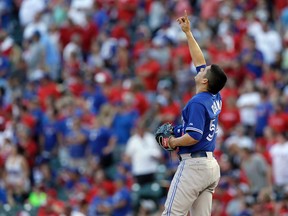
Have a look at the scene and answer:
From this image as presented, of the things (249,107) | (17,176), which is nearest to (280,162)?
(249,107)

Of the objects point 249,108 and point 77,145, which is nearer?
point 249,108

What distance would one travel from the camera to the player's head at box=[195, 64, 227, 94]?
9.66 meters

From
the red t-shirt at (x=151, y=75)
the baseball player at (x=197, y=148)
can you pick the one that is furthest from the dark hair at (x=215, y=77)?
the red t-shirt at (x=151, y=75)

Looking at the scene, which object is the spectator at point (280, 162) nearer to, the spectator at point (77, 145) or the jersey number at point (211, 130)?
the spectator at point (77, 145)

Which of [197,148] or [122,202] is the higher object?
[122,202]

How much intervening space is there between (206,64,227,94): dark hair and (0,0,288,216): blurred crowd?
5.14 m

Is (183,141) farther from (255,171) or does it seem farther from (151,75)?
(151,75)

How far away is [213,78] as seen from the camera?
31.8ft

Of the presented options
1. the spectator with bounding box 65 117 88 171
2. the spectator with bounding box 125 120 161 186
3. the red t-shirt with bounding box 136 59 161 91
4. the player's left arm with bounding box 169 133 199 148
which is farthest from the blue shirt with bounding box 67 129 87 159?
the player's left arm with bounding box 169 133 199 148

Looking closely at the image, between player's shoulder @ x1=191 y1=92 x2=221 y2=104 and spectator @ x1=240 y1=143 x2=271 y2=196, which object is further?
spectator @ x1=240 y1=143 x2=271 y2=196

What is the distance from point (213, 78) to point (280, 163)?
6420 millimetres

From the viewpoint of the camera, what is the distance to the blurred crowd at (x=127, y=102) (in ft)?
53.7

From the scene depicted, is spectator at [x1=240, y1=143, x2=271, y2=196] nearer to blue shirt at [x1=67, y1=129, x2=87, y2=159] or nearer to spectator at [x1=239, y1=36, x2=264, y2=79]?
spectator at [x1=239, y1=36, x2=264, y2=79]

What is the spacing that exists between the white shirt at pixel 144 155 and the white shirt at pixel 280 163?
2.05 meters
